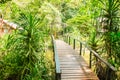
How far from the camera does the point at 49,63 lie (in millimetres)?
7363

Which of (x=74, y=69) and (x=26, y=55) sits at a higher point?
(x=26, y=55)

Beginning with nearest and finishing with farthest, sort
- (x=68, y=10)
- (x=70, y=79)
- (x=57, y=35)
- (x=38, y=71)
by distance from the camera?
1. (x=38, y=71)
2. (x=70, y=79)
3. (x=57, y=35)
4. (x=68, y=10)

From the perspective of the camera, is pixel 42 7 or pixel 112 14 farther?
pixel 42 7

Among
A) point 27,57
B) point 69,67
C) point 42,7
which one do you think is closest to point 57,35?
point 42,7

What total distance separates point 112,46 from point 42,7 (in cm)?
880

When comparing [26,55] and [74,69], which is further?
[74,69]


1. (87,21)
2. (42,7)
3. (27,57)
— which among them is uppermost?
(42,7)

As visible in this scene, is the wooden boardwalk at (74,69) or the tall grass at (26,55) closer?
the tall grass at (26,55)

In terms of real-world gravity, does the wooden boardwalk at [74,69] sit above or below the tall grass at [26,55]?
below

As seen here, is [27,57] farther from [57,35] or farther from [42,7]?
[57,35]

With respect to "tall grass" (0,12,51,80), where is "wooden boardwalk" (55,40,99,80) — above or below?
below

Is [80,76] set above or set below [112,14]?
below

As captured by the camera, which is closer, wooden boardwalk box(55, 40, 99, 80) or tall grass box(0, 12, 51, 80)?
tall grass box(0, 12, 51, 80)

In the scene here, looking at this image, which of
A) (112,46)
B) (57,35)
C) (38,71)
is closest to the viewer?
(38,71)
